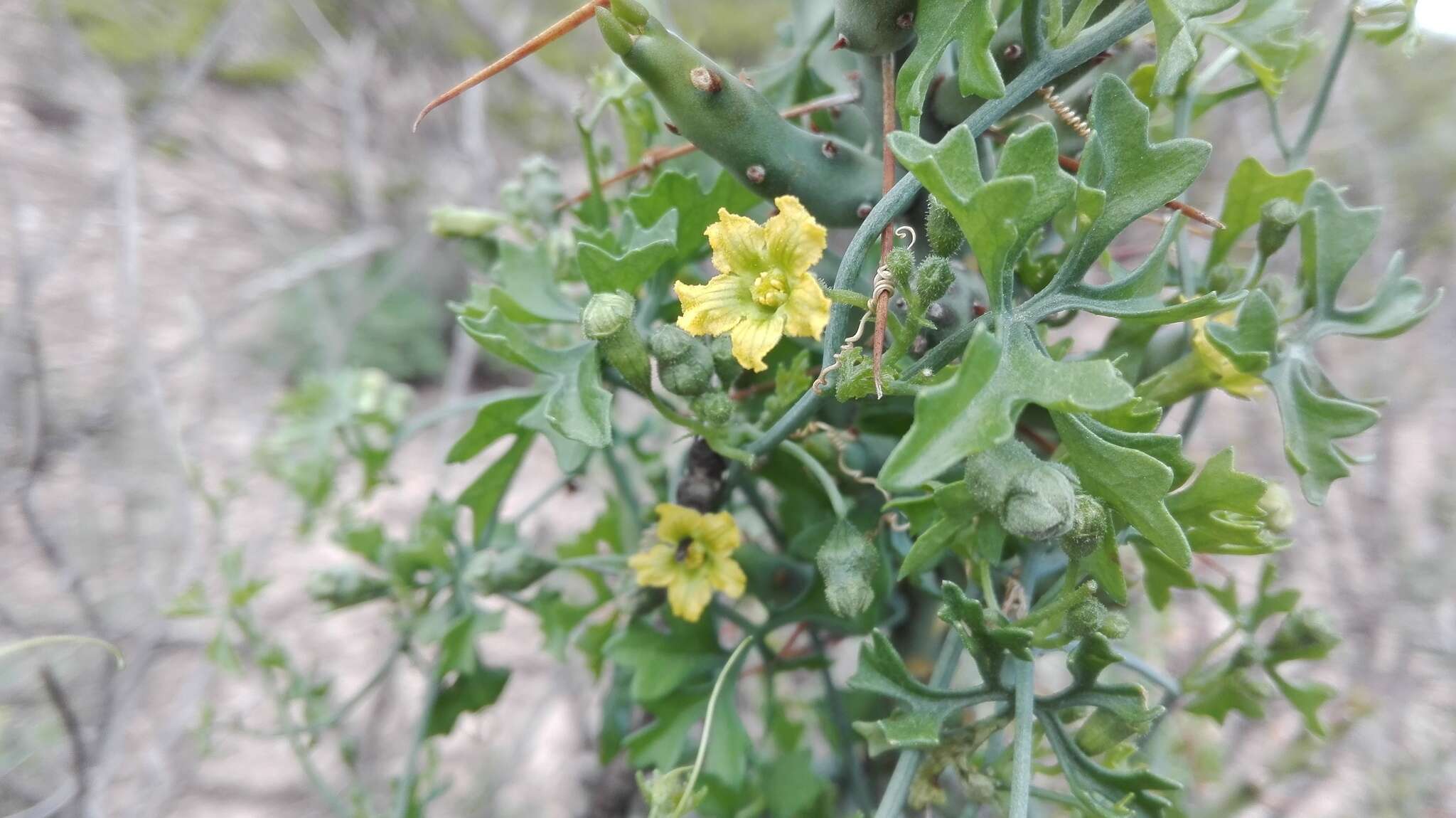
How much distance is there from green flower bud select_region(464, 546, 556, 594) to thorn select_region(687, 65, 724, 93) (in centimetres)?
54

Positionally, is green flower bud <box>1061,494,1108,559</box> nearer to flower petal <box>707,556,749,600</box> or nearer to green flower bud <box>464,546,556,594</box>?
flower petal <box>707,556,749,600</box>

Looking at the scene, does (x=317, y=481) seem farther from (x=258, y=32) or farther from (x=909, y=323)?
(x=258, y=32)

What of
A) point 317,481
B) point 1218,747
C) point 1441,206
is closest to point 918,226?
point 317,481

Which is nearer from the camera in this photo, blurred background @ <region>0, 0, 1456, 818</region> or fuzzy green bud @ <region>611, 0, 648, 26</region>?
fuzzy green bud @ <region>611, 0, 648, 26</region>

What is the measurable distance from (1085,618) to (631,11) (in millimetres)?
495

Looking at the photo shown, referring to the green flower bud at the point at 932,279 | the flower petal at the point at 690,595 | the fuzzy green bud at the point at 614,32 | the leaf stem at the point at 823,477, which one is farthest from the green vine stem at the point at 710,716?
the fuzzy green bud at the point at 614,32

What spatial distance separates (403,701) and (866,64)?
2.41 m

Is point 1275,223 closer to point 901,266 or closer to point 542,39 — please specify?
point 901,266

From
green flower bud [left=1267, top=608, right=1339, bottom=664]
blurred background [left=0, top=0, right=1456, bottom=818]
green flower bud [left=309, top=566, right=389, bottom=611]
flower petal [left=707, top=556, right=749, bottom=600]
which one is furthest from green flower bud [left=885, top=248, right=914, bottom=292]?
green flower bud [left=309, top=566, right=389, bottom=611]

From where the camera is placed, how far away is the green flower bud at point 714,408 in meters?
0.62

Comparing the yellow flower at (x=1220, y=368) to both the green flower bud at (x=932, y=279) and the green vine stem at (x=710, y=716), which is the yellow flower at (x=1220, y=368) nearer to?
the green flower bud at (x=932, y=279)

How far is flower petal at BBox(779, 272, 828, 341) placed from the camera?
21.2 inches

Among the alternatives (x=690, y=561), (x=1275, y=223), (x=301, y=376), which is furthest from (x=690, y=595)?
(x=301, y=376)

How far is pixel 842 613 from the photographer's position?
64 cm
